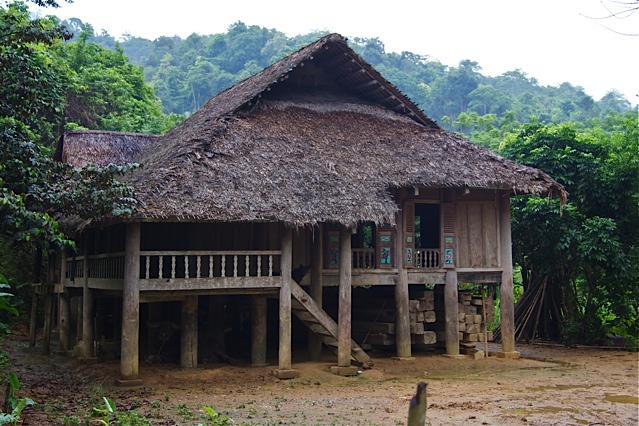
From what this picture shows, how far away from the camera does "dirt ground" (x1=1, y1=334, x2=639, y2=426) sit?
422 inches

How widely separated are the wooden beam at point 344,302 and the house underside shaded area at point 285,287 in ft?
0.07

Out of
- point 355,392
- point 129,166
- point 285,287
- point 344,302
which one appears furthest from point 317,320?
point 129,166

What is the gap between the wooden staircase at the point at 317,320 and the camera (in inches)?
579

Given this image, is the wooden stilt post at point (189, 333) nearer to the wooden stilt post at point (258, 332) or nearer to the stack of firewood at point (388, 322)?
the wooden stilt post at point (258, 332)

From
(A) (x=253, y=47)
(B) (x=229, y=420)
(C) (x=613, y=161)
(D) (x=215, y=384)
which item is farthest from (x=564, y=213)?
(A) (x=253, y=47)

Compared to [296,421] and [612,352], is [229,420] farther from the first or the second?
[612,352]

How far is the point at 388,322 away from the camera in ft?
57.7

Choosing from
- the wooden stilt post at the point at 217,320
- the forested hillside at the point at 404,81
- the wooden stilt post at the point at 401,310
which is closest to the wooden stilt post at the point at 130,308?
the wooden stilt post at the point at 217,320

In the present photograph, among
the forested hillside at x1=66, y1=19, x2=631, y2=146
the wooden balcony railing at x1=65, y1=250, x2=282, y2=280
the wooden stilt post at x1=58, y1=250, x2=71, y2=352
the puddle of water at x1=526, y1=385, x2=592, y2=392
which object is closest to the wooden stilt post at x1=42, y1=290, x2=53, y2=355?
the wooden stilt post at x1=58, y1=250, x2=71, y2=352

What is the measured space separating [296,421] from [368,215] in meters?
5.12

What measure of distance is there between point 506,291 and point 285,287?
6.05 metres

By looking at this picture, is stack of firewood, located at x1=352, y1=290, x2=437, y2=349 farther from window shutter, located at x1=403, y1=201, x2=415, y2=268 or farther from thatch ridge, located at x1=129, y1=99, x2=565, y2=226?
thatch ridge, located at x1=129, y1=99, x2=565, y2=226

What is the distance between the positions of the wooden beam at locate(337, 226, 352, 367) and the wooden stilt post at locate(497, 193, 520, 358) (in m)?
4.43

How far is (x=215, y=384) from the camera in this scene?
13445 millimetres
